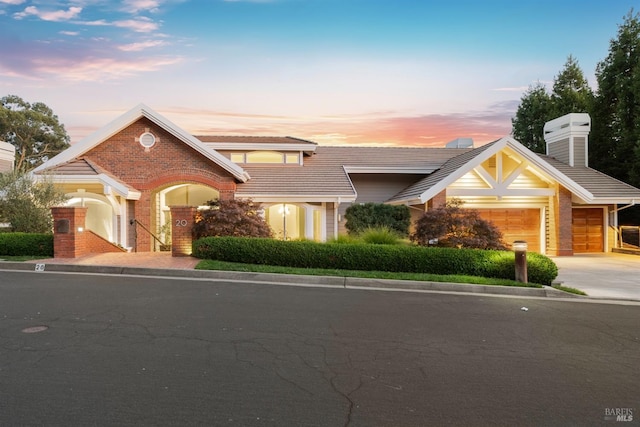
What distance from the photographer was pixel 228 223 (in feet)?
47.9

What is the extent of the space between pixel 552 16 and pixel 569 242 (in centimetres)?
1005

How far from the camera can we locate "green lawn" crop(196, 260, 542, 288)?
11078 millimetres

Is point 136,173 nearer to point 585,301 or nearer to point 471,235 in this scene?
point 471,235

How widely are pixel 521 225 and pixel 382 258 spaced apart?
1227 cm

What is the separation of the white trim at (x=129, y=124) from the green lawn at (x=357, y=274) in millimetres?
7019

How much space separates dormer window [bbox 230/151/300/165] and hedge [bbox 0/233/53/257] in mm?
10617

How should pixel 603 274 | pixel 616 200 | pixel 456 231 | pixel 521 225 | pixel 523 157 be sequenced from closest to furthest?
pixel 456 231 → pixel 603 274 → pixel 523 157 → pixel 616 200 → pixel 521 225

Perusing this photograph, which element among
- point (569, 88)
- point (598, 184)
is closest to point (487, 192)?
point (598, 184)

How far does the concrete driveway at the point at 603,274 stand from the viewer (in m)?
11.1

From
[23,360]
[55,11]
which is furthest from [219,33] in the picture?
[23,360]

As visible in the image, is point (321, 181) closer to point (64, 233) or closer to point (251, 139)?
point (251, 139)

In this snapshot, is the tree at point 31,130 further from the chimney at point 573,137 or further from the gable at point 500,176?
the chimney at point 573,137

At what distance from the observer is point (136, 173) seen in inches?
738

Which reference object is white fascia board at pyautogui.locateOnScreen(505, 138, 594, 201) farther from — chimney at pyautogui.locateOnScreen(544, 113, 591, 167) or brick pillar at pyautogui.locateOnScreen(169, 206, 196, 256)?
brick pillar at pyautogui.locateOnScreen(169, 206, 196, 256)
